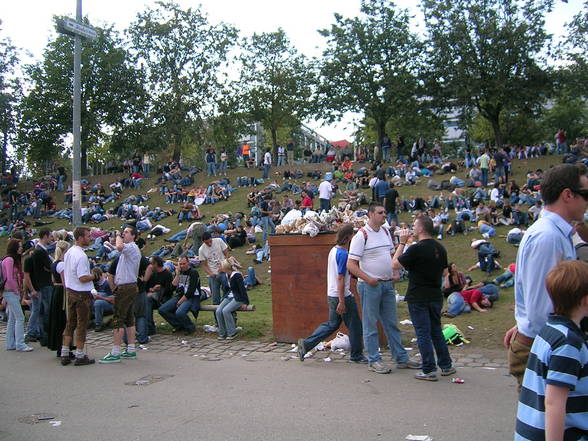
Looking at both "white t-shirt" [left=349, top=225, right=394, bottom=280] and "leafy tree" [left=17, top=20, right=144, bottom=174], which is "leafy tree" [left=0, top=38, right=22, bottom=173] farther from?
"white t-shirt" [left=349, top=225, right=394, bottom=280]

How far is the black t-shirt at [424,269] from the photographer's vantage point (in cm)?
650

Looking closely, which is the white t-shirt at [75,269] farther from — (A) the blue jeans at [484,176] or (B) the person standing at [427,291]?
(A) the blue jeans at [484,176]

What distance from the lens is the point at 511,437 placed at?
15.0 feet

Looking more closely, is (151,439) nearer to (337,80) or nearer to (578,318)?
(578,318)

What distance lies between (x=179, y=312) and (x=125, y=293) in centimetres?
203

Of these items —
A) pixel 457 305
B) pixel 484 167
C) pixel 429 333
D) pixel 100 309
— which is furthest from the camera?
pixel 484 167

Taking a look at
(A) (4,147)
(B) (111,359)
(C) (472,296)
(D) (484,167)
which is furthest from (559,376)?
(A) (4,147)

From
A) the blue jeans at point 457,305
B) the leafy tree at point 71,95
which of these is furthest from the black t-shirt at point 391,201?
the leafy tree at point 71,95

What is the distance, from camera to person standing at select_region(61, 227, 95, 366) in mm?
8016

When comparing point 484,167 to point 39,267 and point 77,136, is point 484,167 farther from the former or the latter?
point 39,267

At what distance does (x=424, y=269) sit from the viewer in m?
6.52

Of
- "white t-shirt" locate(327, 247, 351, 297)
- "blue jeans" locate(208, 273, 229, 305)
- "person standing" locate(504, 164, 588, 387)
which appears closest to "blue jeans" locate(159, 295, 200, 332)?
"blue jeans" locate(208, 273, 229, 305)

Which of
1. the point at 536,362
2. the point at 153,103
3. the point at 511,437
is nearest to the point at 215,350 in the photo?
the point at 511,437

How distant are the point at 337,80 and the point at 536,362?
34919mm
